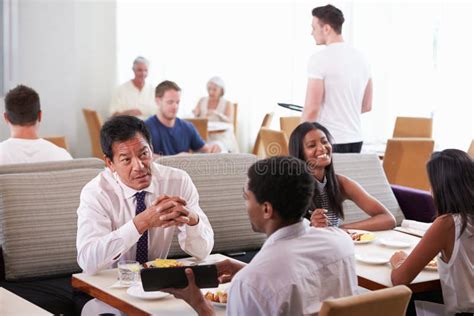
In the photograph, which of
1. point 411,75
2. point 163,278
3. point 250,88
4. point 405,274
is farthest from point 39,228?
point 411,75

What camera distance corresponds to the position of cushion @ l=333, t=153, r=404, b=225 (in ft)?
15.8

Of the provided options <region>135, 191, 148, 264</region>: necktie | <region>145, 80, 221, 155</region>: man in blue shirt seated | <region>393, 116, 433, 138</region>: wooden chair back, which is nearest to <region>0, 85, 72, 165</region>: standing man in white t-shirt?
<region>145, 80, 221, 155</region>: man in blue shirt seated

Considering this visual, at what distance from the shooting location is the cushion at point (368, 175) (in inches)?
190

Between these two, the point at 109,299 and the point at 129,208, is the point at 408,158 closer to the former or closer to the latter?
the point at 129,208

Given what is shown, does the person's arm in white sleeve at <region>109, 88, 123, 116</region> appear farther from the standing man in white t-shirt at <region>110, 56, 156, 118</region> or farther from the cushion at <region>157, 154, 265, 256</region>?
the cushion at <region>157, 154, 265, 256</region>

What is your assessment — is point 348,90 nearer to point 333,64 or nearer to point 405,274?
point 333,64

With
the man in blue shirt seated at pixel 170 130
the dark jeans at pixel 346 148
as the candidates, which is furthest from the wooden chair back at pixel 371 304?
the man in blue shirt seated at pixel 170 130

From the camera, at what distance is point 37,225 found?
3715 mm

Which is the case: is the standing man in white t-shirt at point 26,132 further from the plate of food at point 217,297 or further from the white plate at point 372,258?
the plate of food at point 217,297

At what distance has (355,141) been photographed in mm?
5348

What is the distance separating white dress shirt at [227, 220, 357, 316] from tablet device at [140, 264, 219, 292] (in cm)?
26

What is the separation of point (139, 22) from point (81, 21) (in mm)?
693

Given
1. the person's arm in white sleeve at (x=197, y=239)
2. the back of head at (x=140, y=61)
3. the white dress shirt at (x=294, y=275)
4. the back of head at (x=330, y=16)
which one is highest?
the back of head at (x=330, y=16)

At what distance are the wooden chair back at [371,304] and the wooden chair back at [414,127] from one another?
213 inches
